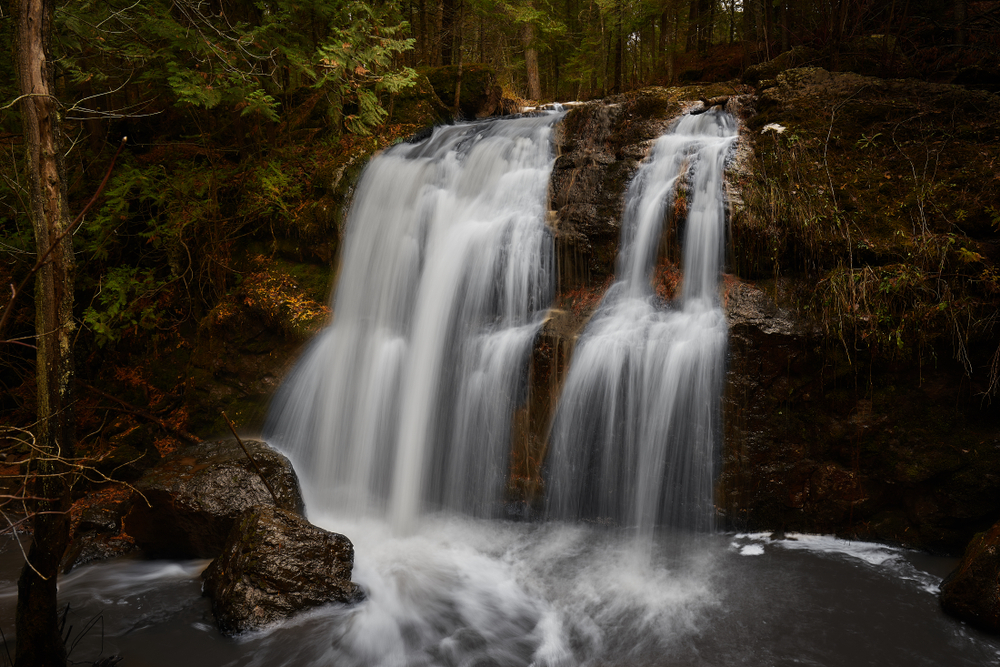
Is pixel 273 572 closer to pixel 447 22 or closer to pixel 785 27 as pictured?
pixel 785 27

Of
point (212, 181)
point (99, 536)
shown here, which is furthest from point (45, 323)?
point (212, 181)

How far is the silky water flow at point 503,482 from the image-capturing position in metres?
3.98

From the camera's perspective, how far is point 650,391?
17.1 ft

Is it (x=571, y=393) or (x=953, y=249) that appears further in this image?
(x=571, y=393)

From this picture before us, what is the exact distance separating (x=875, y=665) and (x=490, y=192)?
6.28 meters

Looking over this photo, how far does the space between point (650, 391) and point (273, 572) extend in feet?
12.1

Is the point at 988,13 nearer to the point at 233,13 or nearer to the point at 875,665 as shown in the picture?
the point at 875,665

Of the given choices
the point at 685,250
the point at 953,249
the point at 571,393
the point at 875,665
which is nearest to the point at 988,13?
the point at 953,249

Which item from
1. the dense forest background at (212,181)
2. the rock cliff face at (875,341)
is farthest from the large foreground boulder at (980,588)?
the dense forest background at (212,181)

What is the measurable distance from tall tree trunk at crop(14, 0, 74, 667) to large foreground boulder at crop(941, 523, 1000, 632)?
237 inches

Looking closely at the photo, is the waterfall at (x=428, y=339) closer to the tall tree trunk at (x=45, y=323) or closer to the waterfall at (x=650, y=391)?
the waterfall at (x=650, y=391)

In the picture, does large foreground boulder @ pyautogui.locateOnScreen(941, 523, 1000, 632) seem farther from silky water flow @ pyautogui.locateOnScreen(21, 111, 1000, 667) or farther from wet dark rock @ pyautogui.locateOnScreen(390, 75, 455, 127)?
wet dark rock @ pyautogui.locateOnScreen(390, 75, 455, 127)

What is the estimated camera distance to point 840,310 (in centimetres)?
478

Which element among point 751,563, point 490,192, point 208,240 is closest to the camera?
point 751,563
